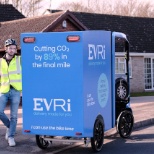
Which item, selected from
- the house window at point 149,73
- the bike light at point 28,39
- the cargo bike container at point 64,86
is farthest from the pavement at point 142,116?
the house window at point 149,73

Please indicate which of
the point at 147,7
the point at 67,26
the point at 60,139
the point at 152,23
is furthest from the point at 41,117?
the point at 147,7

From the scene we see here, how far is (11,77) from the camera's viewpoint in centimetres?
952

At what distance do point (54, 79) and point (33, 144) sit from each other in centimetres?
191

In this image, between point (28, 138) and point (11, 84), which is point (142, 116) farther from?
point (11, 84)

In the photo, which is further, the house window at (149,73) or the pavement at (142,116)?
the house window at (149,73)

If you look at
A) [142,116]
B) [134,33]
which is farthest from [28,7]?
[142,116]

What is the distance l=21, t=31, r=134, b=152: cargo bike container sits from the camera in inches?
330

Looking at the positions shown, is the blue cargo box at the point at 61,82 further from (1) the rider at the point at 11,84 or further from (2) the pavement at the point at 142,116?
(2) the pavement at the point at 142,116

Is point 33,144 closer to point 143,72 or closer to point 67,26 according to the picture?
point 67,26

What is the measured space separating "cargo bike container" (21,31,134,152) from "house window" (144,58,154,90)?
63.3 ft

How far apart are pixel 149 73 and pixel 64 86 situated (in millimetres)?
20482

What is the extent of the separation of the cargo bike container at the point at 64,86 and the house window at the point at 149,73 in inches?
760

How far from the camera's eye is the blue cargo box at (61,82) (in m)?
8.38

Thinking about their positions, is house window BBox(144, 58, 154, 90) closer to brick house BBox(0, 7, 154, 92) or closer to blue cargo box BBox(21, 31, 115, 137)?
brick house BBox(0, 7, 154, 92)
